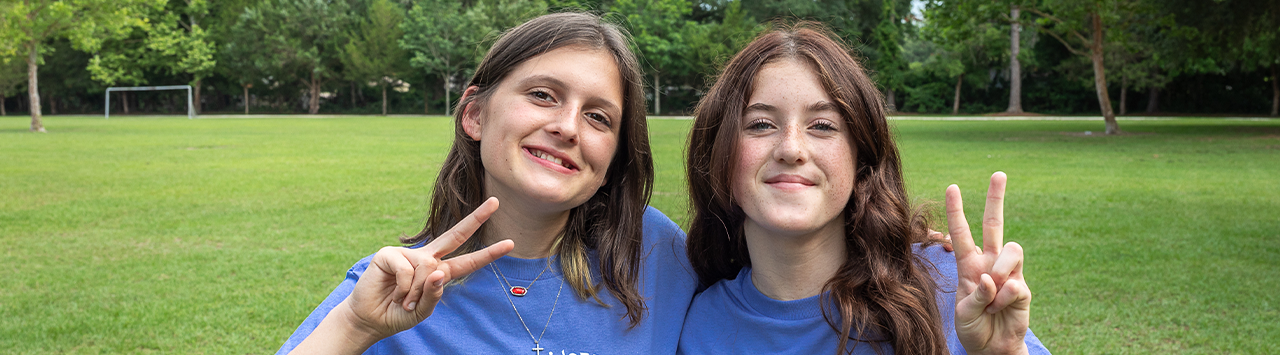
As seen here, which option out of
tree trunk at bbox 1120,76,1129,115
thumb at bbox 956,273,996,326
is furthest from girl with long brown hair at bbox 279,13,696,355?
tree trunk at bbox 1120,76,1129,115

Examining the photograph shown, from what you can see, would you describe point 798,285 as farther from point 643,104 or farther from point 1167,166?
point 1167,166

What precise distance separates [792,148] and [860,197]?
10.6 inches

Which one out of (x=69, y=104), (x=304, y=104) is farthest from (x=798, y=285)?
(x=69, y=104)

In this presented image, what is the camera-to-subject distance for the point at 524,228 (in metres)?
2.19

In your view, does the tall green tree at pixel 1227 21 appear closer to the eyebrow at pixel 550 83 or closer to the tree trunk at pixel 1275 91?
the tree trunk at pixel 1275 91

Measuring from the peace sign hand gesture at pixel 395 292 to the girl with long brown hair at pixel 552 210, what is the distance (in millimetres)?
86

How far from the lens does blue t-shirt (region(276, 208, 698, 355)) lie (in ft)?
6.58

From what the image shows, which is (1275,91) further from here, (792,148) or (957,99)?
(792,148)

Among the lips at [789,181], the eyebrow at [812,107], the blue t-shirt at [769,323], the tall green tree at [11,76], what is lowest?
the blue t-shirt at [769,323]

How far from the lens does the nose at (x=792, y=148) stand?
1.96 meters

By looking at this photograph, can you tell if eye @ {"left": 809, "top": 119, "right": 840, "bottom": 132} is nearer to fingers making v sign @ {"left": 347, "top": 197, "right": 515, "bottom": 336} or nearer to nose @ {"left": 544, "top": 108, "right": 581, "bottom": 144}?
nose @ {"left": 544, "top": 108, "right": 581, "bottom": 144}

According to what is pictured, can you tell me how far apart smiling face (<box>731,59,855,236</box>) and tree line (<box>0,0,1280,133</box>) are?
95.9 ft

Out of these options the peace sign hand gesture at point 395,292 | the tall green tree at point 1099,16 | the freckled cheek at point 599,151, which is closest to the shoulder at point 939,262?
the freckled cheek at point 599,151

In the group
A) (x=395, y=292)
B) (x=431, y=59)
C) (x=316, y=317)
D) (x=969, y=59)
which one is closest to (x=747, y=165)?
(x=395, y=292)
